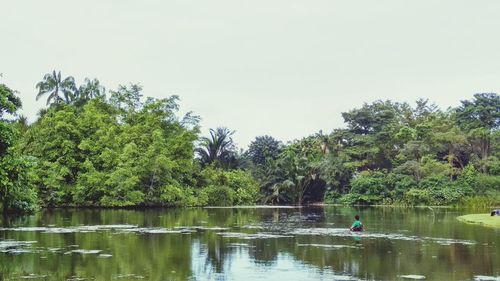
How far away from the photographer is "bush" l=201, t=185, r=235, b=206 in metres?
68.1

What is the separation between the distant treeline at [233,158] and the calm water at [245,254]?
28.7 m

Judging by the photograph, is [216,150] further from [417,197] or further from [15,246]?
[15,246]

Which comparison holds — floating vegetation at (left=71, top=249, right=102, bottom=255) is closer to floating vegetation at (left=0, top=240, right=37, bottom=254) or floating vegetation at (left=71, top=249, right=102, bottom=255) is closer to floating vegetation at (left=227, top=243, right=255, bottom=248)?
floating vegetation at (left=0, top=240, right=37, bottom=254)

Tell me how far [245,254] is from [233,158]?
5620cm

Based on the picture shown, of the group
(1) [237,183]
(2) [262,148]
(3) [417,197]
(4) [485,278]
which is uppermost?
(2) [262,148]

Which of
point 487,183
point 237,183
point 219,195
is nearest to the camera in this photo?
point 487,183

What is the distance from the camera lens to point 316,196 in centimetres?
7862

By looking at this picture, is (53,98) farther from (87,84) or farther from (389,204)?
(389,204)

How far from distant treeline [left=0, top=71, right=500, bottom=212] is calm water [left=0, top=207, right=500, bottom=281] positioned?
94.0 feet

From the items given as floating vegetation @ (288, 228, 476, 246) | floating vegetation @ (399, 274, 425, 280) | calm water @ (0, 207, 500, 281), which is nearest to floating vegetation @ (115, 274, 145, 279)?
calm water @ (0, 207, 500, 281)

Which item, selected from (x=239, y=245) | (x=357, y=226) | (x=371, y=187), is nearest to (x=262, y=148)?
(x=371, y=187)

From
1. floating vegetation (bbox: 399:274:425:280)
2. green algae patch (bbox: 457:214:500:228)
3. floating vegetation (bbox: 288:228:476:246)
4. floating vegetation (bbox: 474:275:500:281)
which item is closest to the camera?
floating vegetation (bbox: 474:275:500:281)

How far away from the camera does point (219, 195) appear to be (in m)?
68.6

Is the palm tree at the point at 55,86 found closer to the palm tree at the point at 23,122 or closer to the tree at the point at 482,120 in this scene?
the palm tree at the point at 23,122
